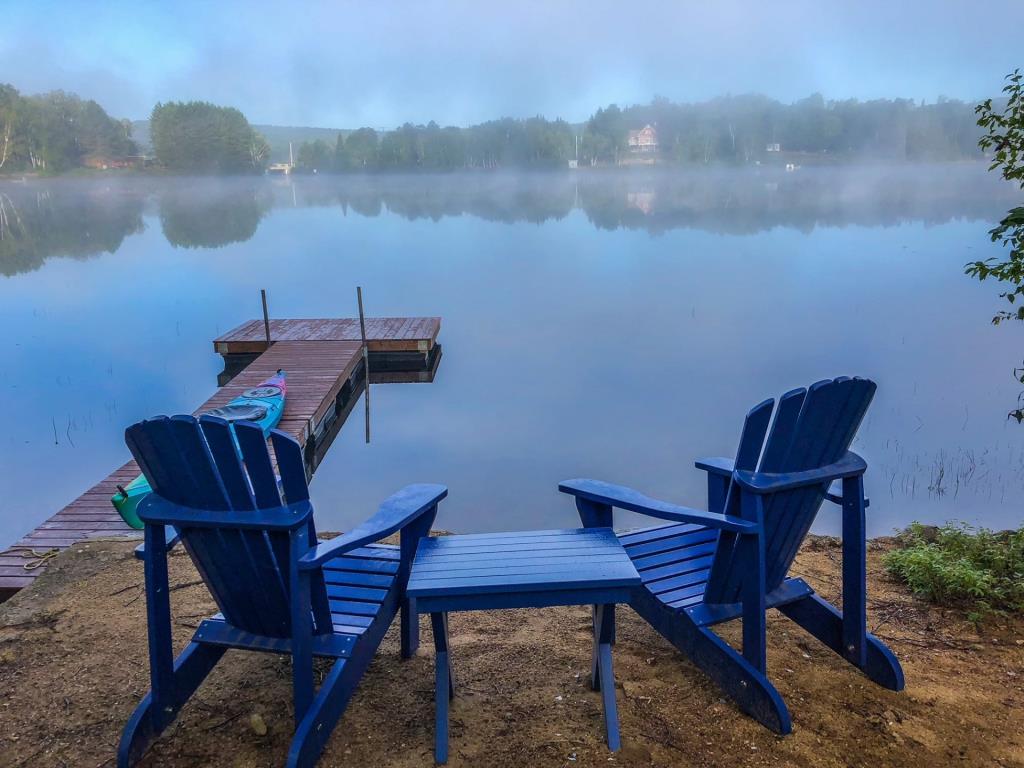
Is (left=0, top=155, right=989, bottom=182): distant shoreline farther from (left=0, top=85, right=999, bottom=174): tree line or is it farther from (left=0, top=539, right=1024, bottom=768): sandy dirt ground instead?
(left=0, top=539, right=1024, bottom=768): sandy dirt ground

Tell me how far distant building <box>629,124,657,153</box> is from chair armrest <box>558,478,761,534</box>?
309 feet

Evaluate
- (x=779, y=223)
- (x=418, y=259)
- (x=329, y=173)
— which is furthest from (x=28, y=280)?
(x=329, y=173)

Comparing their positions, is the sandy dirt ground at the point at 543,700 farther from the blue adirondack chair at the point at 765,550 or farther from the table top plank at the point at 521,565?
the table top plank at the point at 521,565

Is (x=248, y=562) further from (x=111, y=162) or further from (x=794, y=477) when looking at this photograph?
(x=111, y=162)

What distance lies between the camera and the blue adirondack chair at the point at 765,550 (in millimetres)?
2281

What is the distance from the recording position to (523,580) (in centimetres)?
212

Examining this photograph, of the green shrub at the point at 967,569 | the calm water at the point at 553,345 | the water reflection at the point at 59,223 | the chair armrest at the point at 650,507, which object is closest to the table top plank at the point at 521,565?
the chair armrest at the point at 650,507

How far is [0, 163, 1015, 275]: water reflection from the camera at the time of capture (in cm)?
3784

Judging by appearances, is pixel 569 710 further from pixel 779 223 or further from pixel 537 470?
pixel 779 223

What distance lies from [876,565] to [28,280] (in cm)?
2626

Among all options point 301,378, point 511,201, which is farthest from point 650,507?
point 511,201

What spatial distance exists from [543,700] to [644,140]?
3743 inches

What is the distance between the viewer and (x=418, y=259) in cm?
2942

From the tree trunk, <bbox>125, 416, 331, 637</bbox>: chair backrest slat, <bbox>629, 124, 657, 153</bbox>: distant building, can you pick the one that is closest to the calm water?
<bbox>125, 416, 331, 637</bbox>: chair backrest slat
